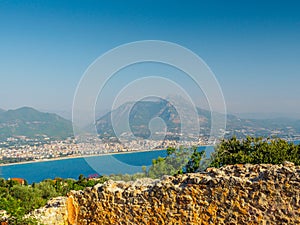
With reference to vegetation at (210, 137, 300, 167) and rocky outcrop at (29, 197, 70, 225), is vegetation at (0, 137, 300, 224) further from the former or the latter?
rocky outcrop at (29, 197, 70, 225)

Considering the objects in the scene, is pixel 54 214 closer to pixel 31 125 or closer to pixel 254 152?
pixel 254 152

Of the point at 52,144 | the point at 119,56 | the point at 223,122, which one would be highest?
the point at 119,56

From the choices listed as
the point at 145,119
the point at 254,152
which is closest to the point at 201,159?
the point at 254,152

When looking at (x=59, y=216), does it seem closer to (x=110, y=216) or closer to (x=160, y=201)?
(x=110, y=216)

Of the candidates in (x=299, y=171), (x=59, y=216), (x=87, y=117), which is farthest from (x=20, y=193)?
(x=299, y=171)

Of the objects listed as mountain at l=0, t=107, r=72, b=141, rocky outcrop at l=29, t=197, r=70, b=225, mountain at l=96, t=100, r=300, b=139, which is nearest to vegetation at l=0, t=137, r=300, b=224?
mountain at l=96, t=100, r=300, b=139

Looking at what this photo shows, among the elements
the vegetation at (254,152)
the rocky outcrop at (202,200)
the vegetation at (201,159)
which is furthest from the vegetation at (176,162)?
the rocky outcrop at (202,200)
